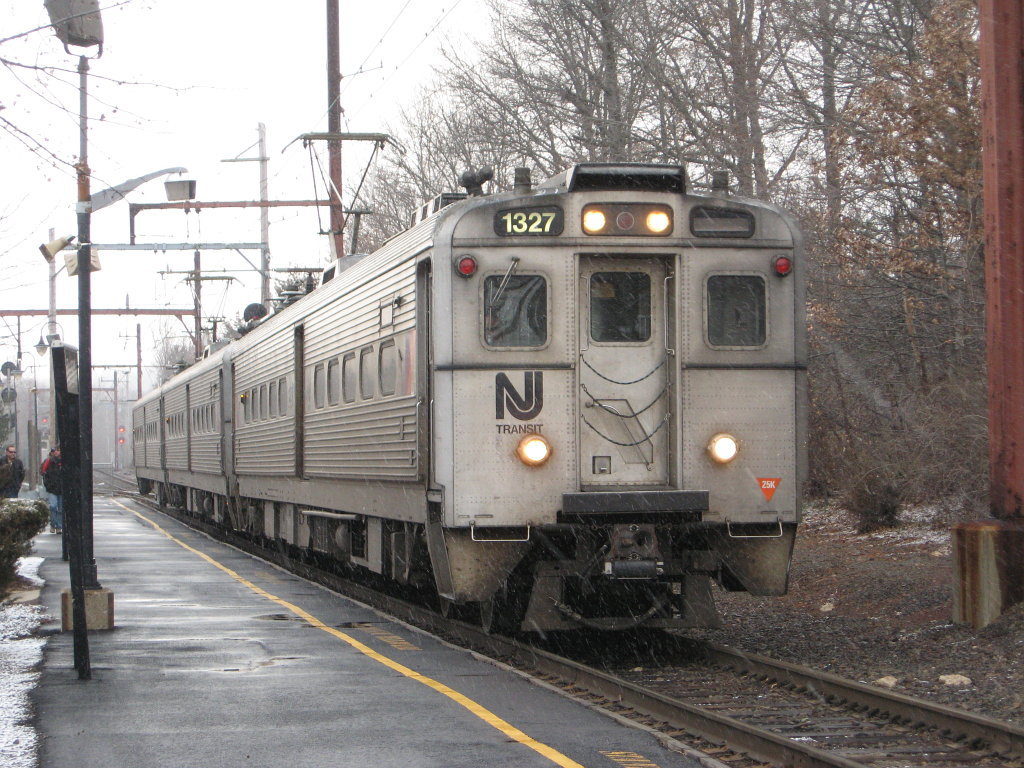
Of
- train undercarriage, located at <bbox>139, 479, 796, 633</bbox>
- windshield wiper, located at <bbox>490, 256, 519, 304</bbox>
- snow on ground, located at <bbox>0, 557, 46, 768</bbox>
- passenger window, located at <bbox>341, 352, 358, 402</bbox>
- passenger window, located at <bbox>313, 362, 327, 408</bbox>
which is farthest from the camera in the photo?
passenger window, located at <bbox>313, 362, 327, 408</bbox>

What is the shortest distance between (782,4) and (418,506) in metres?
13.4

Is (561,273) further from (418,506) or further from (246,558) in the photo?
(246,558)

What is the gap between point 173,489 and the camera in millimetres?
35938

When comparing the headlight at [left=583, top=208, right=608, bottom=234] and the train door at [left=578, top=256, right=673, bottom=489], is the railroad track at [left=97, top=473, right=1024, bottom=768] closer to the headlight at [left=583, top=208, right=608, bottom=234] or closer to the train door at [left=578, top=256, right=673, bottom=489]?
the train door at [left=578, top=256, right=673, bottom=489]

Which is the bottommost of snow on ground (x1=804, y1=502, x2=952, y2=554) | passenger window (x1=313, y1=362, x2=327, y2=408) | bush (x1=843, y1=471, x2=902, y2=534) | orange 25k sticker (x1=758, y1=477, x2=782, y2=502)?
snow on ground (x1=804, y1=502, x2=952, y2=554)

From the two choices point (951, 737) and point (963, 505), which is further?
point (963, 505)

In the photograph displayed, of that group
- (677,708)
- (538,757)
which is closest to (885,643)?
(677,708)

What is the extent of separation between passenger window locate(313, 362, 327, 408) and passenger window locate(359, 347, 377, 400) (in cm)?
198

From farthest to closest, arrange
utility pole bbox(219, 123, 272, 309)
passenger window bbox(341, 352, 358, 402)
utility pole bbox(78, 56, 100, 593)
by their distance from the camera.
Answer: utility pole bbox(219, 123, 272, 309) → passenger window bbox(341, 352, 358, 402) → utility pole bbox(78, 56, 100, 593)

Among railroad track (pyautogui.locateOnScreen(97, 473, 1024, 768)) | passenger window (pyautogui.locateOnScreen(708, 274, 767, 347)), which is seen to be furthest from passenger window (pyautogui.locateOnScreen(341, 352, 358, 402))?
passenger window (pyautogui.locateOnScreen(708, 274, 767, 347))

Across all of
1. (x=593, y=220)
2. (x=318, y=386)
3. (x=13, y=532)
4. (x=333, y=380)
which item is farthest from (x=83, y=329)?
(x=593, y=220)

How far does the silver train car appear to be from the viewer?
975cm

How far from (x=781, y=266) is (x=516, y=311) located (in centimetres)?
196

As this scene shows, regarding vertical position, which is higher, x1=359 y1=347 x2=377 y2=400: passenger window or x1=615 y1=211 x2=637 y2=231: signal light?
x1=615 y1=211 x2=637 y2=231: signal light
